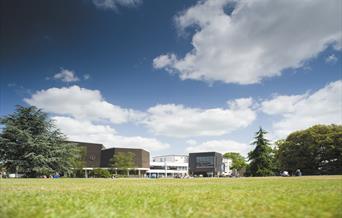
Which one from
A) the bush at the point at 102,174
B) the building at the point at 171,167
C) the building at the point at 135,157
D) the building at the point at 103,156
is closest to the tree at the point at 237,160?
the building at the point at 171,167

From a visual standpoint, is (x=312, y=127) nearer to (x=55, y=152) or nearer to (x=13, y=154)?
(x=55, y=152)

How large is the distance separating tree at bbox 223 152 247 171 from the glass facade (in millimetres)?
14645

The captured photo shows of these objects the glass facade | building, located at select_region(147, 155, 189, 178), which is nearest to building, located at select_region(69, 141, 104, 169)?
building, located at select_region(147, 155, 189, 178)

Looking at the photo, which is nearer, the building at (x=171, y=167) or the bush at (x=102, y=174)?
the bush at (x=102, y=174)

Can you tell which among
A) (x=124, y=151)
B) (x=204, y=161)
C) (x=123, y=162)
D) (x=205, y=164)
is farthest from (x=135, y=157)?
(x=205, y=164)

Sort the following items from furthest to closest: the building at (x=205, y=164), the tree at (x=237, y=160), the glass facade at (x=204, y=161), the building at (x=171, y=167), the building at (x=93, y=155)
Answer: the building at (x=171, y=167) < the tree at (x=237, y=160) < the glass facade at (x=204, y=161) < the building at (x=205, y=164) < the building at (x=93, y=155)

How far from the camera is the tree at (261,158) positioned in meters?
66.4

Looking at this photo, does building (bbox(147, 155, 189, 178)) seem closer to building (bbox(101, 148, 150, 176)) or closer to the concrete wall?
building (bbox(101, 148, 150, 176))

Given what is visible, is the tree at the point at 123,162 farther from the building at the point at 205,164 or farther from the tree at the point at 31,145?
the building at the point at 205,164

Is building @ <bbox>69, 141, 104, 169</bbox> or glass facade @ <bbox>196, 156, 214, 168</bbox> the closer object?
building @ <bbox>69, 141, 104, 169</bbox>

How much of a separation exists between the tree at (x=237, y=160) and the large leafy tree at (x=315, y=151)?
7409cm

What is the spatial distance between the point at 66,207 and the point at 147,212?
76.7 inches

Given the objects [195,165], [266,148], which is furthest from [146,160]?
[266,148]

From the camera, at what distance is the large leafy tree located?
62375 mm
